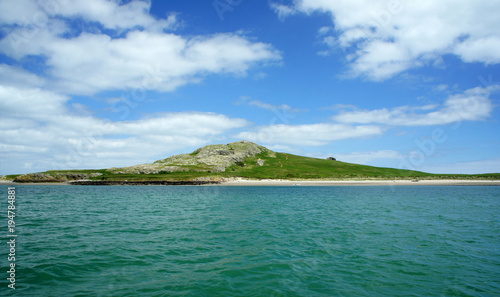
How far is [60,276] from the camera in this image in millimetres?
14102

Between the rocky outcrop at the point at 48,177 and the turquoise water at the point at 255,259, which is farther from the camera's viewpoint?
the rocky outcrop at the point at 48,177

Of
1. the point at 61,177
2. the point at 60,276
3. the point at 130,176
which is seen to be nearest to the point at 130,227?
the point at 60,276

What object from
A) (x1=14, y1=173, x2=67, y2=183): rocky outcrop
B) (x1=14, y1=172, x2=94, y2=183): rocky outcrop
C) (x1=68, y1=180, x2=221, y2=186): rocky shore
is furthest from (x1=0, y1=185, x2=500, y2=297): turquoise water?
(x1=14, y1=172, x2=94, y2=183): rocky outcrop

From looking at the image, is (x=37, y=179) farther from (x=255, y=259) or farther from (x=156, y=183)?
(x=255, y=259)

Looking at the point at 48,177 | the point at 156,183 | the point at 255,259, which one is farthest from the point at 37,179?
the point at 255,259

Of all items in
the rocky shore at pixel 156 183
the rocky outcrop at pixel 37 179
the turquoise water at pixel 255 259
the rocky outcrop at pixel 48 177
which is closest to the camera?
the turquoise water at pixel 255 259

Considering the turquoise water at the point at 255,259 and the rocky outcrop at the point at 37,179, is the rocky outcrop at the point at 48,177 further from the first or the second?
the turquoise water at the point at 255,259

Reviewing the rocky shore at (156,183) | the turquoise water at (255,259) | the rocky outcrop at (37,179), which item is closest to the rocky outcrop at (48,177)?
the rocky outcrop at (37,179)

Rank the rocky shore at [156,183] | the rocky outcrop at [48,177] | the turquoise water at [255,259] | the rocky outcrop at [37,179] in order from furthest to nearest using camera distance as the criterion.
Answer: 1. the rocky outcrop at [48,177]
2. the rocky outcrop at [37,179]
3. the rocky shore at [156,183]
4. the turquoise water at [255,259]

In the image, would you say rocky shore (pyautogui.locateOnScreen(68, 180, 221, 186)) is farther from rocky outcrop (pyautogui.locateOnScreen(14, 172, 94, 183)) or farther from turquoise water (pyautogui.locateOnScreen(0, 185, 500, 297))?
turquoise water (pyautogui.locateOnScreen(0, 185, 500, 297))

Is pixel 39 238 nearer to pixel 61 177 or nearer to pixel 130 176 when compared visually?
pixel 130 176

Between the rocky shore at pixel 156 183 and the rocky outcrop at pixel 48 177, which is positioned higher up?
the rocky outcrop at pixel 48 177

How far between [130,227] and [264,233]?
14.0 m

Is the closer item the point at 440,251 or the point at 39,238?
the point at 440,251
